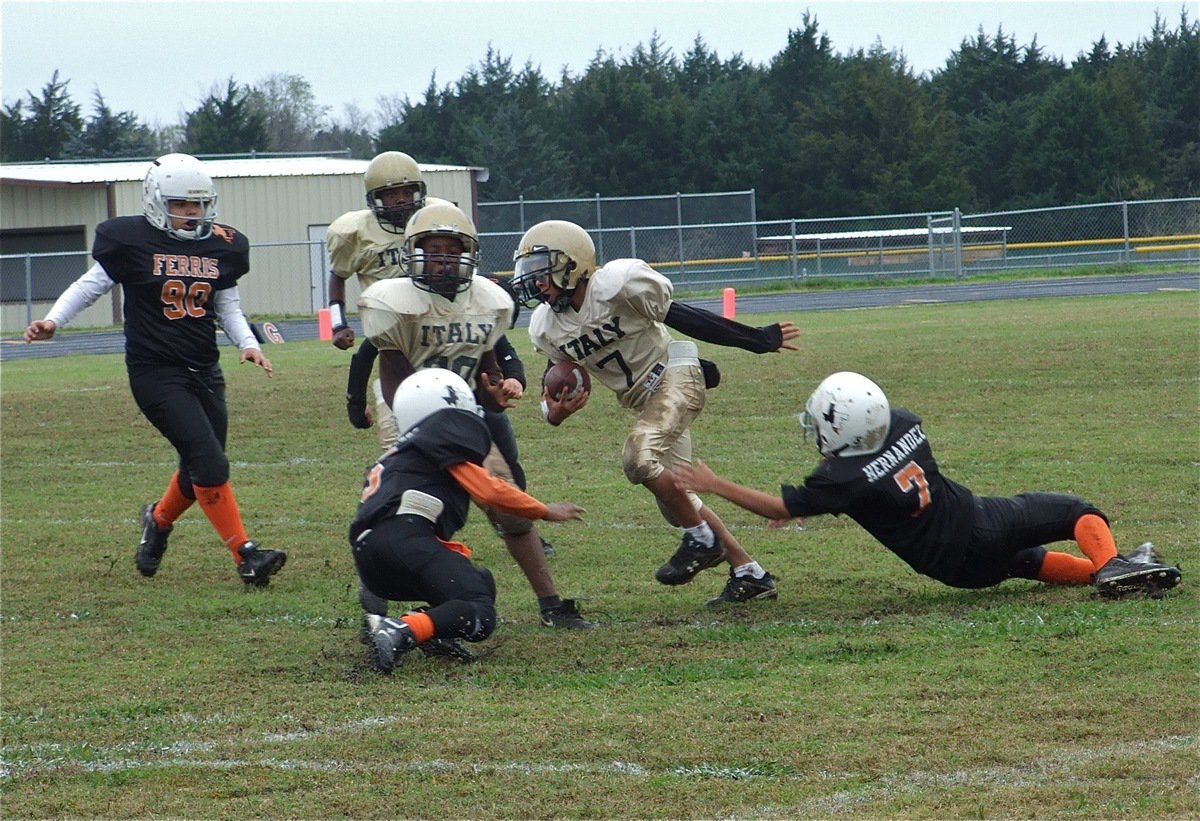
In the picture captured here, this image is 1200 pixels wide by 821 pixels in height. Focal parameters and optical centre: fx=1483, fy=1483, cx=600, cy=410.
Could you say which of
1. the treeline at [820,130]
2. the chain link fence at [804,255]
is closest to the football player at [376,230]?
the chain link fence at [804,255]

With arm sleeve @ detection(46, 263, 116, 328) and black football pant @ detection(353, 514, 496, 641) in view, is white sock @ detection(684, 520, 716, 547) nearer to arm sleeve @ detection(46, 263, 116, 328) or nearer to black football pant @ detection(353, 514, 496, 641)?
black football pant @ detection(353, 514, 496, 641)

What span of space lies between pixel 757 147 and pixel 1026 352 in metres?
34.2

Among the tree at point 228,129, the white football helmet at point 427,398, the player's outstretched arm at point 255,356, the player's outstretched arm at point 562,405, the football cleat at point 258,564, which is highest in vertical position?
the tree at point 228,129

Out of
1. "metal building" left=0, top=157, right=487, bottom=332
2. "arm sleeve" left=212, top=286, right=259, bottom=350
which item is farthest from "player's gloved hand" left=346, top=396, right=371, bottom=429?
"metal building" left=0, top=157, right=487, bottom=332

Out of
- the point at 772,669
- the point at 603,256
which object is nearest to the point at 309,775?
the point at 772,669

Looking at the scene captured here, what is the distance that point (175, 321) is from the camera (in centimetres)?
734

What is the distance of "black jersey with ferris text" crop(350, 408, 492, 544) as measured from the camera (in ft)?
18.2

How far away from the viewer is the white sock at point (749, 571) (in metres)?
6.36

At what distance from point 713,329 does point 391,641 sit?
218cm

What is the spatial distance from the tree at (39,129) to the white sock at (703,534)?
46.7m

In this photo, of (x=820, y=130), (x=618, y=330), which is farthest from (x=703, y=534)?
(x=820, y=130)

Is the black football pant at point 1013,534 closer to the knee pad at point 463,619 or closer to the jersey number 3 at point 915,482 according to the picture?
the jersey number 3 at point 915,482

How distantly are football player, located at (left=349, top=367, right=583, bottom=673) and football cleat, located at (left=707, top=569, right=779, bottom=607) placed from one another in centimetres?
122

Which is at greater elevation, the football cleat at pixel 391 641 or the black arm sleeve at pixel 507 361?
the black arm sleeve at pixel 507 361
